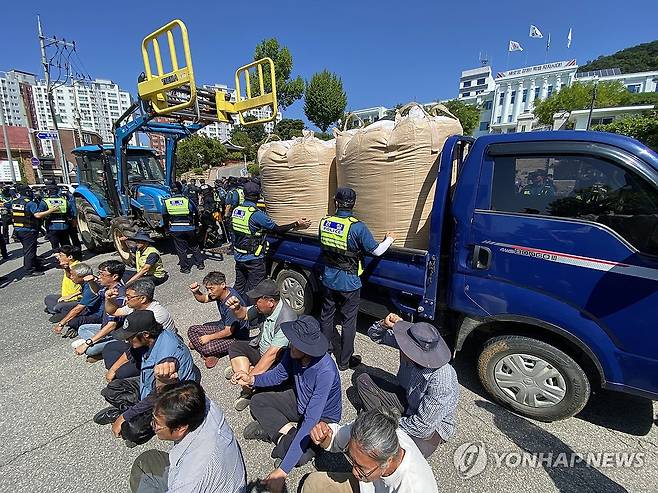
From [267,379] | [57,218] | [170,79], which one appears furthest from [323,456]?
[57,218]

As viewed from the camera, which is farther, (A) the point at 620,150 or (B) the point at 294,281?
(B) the point at 294,281

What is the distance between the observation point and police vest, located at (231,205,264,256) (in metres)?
3.78

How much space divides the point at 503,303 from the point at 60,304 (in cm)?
471

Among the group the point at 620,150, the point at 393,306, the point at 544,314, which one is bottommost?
the point at 393,306

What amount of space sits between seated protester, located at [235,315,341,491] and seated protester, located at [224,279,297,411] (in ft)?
0.42

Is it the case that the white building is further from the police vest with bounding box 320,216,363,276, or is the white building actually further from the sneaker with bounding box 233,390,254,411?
the sneaker with bounding box 233,390,254,411

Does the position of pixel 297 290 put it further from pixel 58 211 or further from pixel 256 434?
pixel 58 211

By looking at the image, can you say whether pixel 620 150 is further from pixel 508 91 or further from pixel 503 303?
pixel 508 91

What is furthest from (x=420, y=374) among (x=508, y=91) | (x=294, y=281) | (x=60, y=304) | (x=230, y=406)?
(x=508, y=91)

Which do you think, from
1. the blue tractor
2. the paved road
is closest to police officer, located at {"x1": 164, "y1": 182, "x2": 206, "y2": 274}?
the blue tractor

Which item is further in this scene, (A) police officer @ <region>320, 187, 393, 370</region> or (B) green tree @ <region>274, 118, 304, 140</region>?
(B) green tree @ <region>274, 118, 304, 140</region>

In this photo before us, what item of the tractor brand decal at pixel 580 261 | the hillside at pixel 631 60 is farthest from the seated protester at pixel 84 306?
the hillside at pixel 631 60

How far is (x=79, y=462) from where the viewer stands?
6.72ft

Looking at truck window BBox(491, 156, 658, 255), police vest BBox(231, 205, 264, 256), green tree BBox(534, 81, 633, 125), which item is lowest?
police vest BBox(231, 205, 264, 256)
